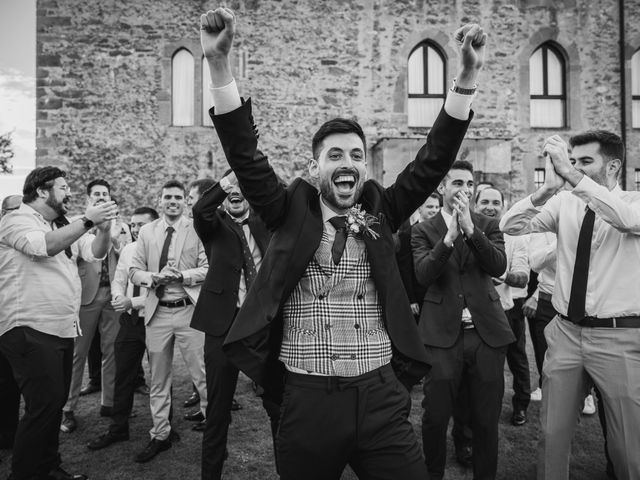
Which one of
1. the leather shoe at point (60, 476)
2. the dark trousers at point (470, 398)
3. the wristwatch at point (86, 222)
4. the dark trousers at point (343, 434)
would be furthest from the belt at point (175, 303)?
the dark trousers at point (343, 434)

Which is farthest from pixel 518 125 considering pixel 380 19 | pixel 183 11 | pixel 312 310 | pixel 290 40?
pixel 312 310

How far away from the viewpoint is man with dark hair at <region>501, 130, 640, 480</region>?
2994mm

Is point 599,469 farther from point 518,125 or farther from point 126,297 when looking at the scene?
point 518,125

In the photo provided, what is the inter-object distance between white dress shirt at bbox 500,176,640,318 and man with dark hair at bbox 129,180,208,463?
303 centimetres

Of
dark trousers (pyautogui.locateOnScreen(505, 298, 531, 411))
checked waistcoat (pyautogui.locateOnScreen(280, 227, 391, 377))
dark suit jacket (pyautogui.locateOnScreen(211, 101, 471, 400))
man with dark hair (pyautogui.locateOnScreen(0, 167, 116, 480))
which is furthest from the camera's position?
dark trousers (pyautogui.locateOnScreen(505, 298, 531, 411))

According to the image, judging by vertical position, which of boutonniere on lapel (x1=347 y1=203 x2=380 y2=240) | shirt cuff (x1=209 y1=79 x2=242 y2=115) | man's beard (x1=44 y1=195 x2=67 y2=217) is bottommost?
boutonniere on lapel (x1=347 y1=203 x2=380 y2=240)

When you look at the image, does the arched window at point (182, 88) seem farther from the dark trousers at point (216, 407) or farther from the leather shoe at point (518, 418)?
the leather shoe at point (518, 418)

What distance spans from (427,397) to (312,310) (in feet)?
6.00

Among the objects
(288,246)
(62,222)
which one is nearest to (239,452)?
(62,222)

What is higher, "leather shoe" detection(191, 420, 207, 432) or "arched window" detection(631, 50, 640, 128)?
"arched window" detection(631, 50, 640, 128)

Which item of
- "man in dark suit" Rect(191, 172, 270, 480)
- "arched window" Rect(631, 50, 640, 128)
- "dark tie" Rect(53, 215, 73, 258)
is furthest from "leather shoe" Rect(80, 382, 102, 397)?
"arched window" Rect(631, 50, 640, 128)

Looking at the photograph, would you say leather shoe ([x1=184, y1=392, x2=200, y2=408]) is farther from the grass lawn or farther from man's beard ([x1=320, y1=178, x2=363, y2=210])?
man's beard ([x1=320, y1=178, x2=363, y2=210])

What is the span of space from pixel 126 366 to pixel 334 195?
11.7 ft

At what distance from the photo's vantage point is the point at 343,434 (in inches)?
83.5
